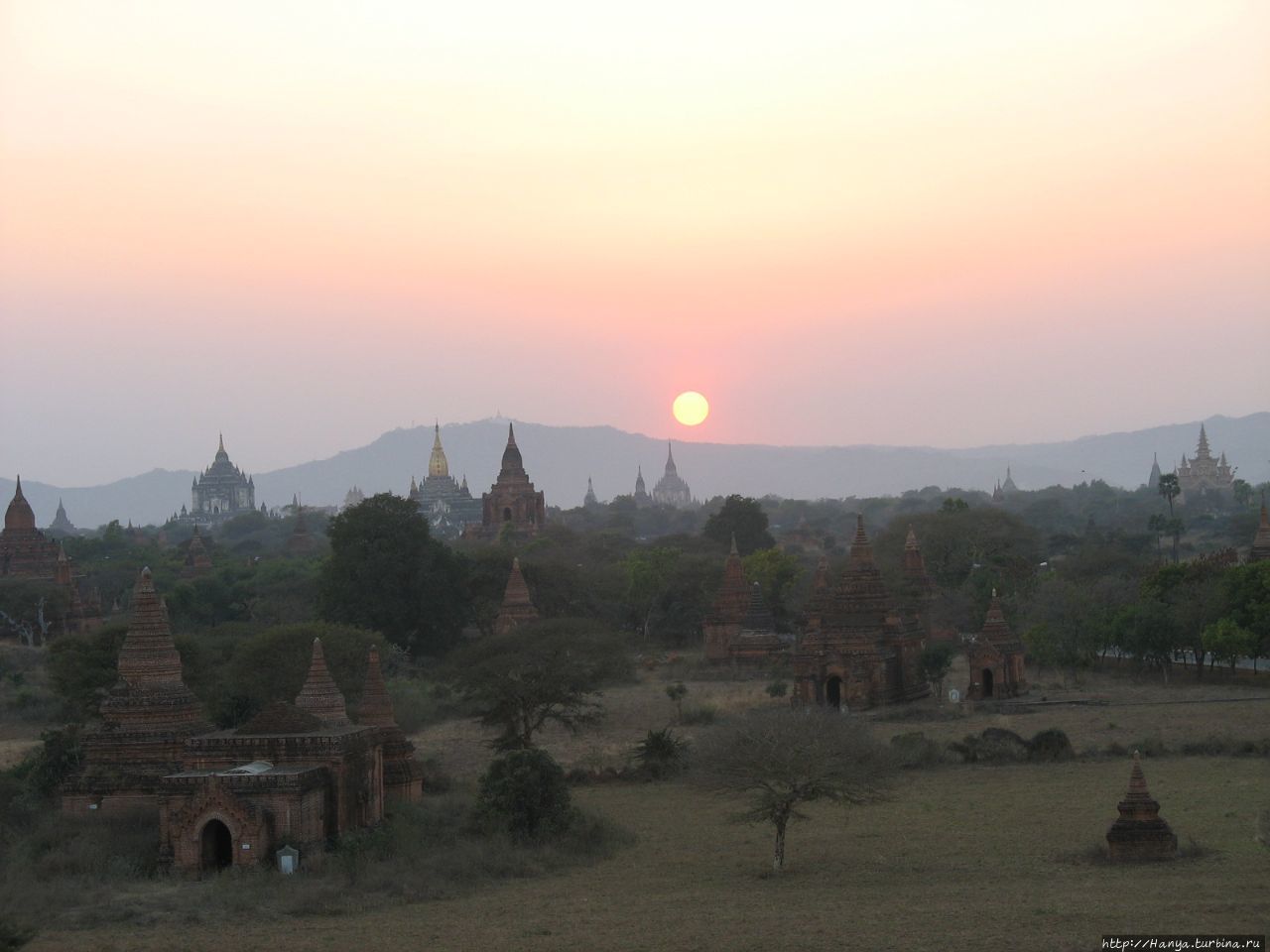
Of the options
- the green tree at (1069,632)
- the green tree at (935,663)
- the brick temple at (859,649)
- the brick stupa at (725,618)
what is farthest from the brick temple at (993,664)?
the brick stupa at (725,618)

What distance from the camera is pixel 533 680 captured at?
131 feet

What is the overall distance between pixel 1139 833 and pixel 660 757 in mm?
13303

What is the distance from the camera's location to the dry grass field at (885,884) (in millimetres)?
21703

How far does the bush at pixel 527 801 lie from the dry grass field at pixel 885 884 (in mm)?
1368

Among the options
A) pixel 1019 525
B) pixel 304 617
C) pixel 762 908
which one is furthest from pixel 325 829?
pixel 1019 525

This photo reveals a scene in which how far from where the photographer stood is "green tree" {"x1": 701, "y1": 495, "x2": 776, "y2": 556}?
95.8m

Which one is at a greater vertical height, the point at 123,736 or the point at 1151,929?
the point at 123,736

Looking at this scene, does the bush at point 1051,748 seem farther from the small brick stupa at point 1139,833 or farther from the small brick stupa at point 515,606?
the small brick stupa at point 515,606

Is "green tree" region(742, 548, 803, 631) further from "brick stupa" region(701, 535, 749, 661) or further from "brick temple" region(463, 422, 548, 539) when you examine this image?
"brick temple" region(463, 422, 548, 539)

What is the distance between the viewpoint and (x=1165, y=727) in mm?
39562

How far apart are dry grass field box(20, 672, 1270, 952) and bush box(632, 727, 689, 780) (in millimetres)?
693

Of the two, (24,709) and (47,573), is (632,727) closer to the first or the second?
(24,709)

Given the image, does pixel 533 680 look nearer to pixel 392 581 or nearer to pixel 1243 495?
pixel 392 581

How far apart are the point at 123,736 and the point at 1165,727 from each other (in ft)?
74.7
